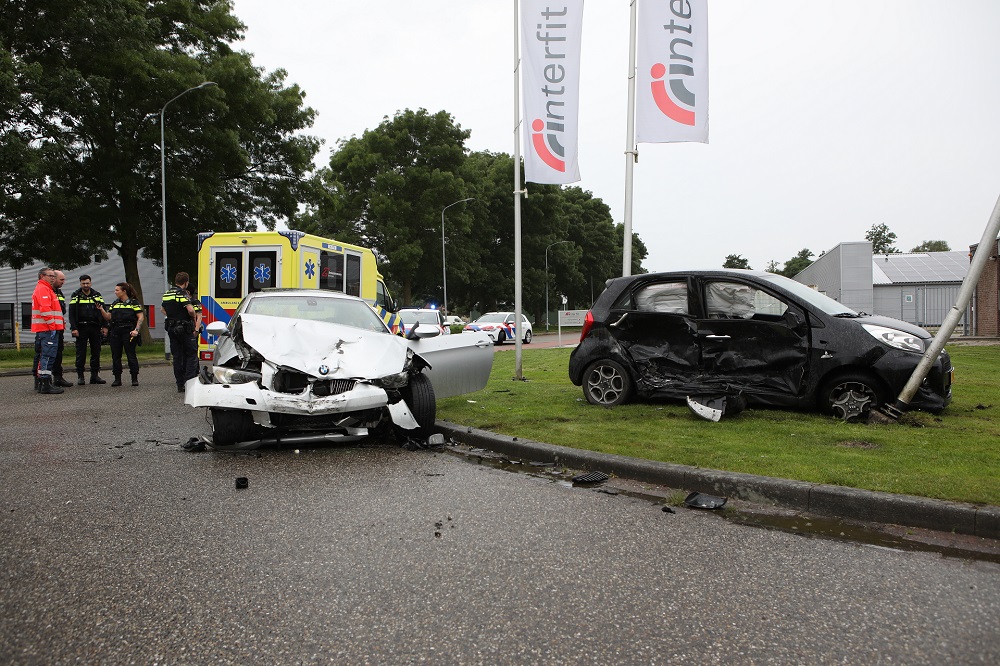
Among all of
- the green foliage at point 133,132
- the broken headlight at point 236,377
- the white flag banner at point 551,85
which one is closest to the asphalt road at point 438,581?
the broken headlight at point 236,377

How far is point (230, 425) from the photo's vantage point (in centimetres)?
617

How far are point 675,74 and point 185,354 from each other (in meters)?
8.79

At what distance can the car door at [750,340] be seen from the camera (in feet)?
22.9

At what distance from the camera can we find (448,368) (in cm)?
776

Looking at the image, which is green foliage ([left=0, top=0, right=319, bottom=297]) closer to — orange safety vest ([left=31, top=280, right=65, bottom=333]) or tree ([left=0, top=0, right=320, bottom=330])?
tree ([left=0, top=0, right=320, bottom=330])

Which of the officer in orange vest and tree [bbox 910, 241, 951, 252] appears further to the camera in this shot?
tree [bbox 910, 241, 951, 252]

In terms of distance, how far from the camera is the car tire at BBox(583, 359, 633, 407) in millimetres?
8078

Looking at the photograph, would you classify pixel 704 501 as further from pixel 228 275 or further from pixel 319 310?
pixel 228 275

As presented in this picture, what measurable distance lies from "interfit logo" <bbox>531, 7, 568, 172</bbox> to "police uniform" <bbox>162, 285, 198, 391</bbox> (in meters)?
6.22

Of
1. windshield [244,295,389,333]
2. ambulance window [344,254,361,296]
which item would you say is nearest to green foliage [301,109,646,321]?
ambulance window [344,254,361,296]

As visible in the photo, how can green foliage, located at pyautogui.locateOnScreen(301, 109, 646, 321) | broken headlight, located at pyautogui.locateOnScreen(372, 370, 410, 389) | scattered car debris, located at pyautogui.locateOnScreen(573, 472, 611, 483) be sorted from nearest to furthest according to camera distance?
scattered car debris, located at pyautogui.locateOnScreen(573, 472, 611, 483)
broken headlight, located at pyautogui.locateOnScreen(372, 370, 410, 389)
green foliage, located at pyautogui.locateOnScreen(301, 109, 646, 321)

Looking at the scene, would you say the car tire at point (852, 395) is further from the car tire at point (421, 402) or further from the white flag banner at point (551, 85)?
the white flag banner at point (551, 85)

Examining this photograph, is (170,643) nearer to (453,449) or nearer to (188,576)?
(188,576)

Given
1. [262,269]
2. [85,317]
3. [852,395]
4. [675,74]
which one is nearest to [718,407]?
[852,395]
